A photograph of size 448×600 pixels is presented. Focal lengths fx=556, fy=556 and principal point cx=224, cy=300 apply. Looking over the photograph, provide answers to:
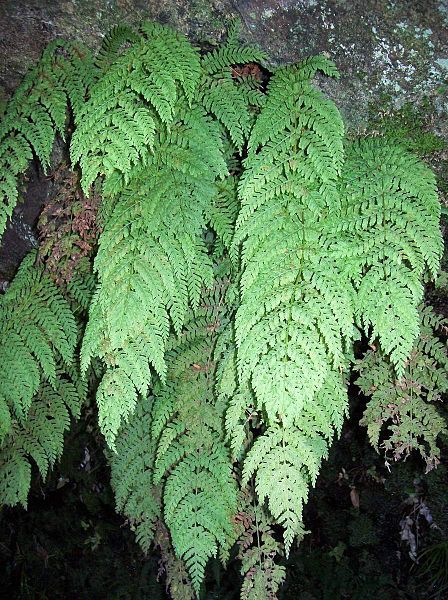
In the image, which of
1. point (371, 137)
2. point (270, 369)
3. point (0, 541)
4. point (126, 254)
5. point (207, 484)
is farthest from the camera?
point (0, 541)

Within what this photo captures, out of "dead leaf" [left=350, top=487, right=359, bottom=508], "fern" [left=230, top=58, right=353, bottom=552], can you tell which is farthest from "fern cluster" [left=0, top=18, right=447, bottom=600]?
"dead leaf" [left=350, top=487, right=359, bottom=508]

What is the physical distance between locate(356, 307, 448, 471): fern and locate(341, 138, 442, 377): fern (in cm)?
60

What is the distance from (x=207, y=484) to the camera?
2.48m

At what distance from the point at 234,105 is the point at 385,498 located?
116 inches

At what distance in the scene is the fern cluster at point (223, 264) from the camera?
70.9 inches

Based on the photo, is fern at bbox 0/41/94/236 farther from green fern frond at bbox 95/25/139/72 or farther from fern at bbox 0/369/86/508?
fern at bbox 0/369/86/508

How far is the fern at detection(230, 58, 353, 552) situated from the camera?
1.76 meters

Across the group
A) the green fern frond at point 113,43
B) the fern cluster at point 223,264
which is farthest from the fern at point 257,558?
the green fern frond at point 113,43

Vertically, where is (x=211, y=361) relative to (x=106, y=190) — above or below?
below

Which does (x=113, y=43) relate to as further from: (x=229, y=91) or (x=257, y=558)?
(x=257, y=558)

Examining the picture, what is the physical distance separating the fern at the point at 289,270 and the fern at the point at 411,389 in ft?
1.83

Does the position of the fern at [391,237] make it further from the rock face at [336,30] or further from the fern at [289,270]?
the rock face at [336,30]

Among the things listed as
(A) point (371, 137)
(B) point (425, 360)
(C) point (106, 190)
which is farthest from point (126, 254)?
(B) point (425, 360)

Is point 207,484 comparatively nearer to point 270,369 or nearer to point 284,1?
point 270,369
